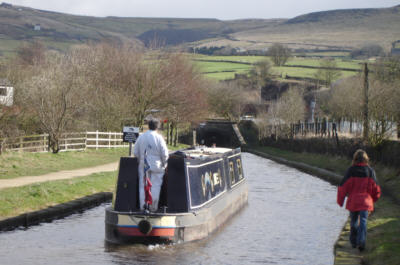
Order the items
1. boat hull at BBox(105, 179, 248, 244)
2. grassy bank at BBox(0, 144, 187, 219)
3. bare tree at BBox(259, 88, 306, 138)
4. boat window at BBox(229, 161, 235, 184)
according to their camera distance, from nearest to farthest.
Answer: boat hull at BBox(105, 179, 248, 244) → grassy bank at BBox(0, 144, 187, 219) → boat window at BBox(229, 161, 235, 184) → bare tree at BBox(259, 88, 306, 138)

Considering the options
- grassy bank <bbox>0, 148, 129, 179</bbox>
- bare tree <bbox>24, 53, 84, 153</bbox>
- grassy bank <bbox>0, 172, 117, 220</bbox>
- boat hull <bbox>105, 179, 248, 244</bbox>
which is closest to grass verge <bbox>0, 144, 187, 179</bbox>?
grassy bank <bbox>0, 148, 129, 179</bbox>

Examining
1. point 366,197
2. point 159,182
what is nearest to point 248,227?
point 159,182

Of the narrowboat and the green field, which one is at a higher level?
the green field

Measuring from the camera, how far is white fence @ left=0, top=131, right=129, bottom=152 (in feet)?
97.2

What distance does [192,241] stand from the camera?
482 inches

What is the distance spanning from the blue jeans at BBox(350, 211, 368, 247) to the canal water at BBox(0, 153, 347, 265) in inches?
30.5

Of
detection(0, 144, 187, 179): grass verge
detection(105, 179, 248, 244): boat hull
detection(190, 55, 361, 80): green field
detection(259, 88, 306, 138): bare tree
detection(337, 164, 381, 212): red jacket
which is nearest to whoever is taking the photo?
detection(337, 164, 381, 212): red jacket

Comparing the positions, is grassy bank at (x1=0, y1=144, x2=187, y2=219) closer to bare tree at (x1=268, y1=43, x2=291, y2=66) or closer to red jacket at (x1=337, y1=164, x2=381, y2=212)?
red jacket at (x1=337, y1=164, x2=381, y2=212)

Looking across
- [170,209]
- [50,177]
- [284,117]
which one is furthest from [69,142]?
[284,117]

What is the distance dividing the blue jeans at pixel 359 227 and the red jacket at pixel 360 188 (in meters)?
0.13

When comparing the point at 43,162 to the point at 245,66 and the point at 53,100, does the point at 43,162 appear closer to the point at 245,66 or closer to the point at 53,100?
the point at 53,100

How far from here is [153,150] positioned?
11695 millimetres

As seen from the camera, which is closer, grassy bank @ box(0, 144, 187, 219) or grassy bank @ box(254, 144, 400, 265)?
grassy bank @ box(254, 144, 400, 265)

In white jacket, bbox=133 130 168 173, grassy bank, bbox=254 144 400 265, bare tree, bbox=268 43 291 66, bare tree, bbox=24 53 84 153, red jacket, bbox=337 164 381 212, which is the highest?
bare tree, bbox=268 43 291 66
